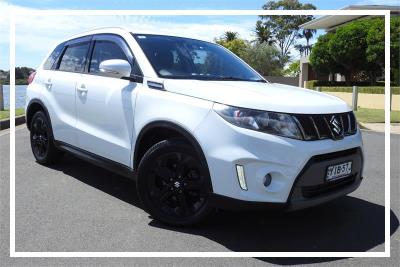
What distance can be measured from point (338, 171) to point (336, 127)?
376 mm

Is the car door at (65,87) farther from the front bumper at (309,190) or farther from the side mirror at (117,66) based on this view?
the front bumper at (309,190)

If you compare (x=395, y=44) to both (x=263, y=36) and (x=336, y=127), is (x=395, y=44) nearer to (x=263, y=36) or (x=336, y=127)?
(x=336, y=127)

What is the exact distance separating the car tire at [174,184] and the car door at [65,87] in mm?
1575

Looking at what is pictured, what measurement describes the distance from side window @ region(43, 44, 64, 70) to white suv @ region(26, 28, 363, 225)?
79 centimetres

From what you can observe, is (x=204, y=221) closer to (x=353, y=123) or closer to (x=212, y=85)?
(x=212, y=85)

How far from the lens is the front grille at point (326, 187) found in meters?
3.60

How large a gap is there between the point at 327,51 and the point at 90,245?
33272 millimetres

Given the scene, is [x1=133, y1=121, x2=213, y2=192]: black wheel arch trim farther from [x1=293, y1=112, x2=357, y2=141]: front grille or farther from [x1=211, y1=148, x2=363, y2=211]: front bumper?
[x1=293, y1=112, x2=357, y2=141]: front grille

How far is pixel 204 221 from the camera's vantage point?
12.8 ft

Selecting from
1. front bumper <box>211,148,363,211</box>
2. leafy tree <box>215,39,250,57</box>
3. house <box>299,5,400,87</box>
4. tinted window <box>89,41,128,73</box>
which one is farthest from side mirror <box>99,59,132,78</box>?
leafy tree <box>215,39,250,57</box>

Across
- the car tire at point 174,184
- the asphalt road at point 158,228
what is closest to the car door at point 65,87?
the asphalt road at point 158,228

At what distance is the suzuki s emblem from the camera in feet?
12.1

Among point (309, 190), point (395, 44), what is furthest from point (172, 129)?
point (395, 44)

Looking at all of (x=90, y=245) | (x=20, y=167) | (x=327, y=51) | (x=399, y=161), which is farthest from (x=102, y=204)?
(x=327, y=51)
